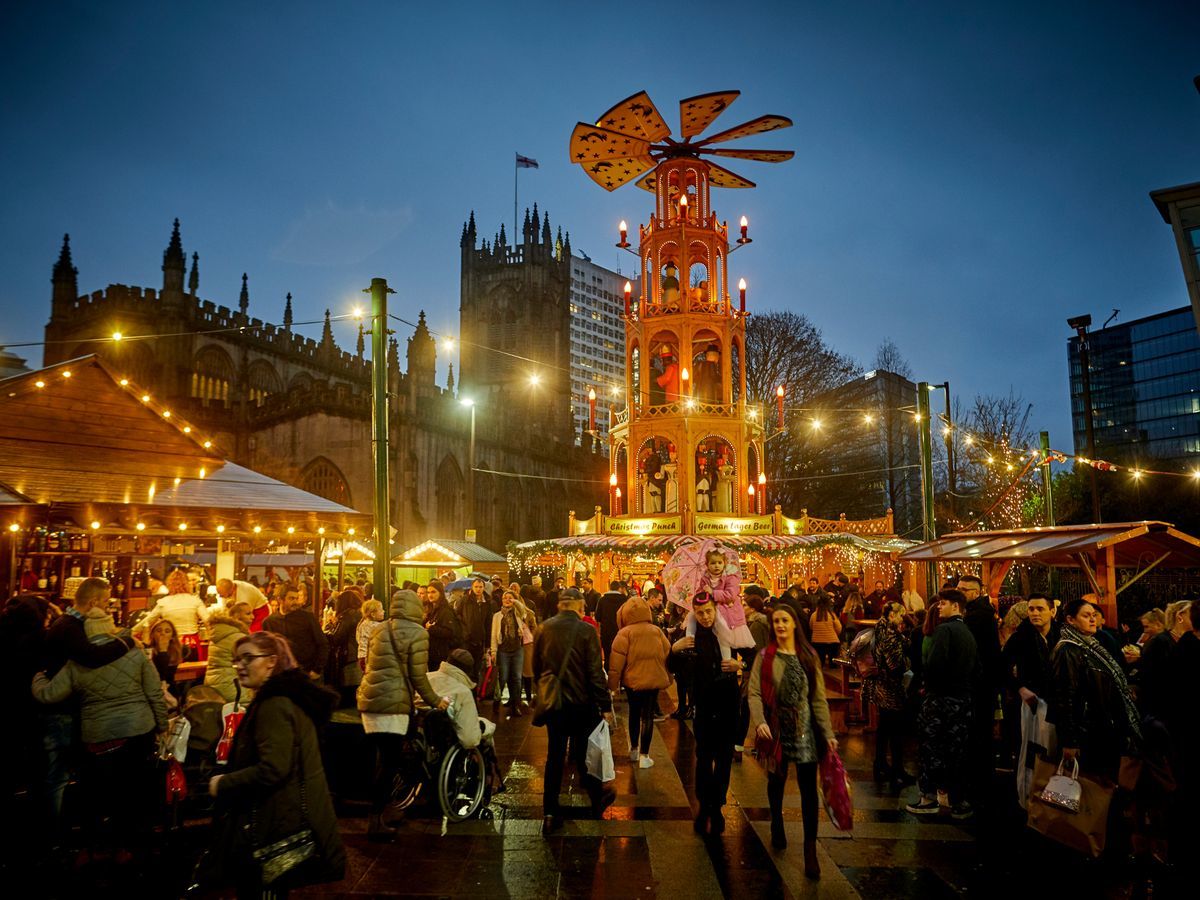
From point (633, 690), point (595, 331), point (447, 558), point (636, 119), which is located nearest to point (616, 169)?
point (636, 119)

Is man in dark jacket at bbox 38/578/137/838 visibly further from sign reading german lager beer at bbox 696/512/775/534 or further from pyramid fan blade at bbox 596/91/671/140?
pyramid fan blade at bbox 596/91/671/140

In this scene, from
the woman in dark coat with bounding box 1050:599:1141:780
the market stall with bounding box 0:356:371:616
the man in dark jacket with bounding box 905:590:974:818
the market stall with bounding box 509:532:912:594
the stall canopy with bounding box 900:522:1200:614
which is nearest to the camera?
the woman in dark coat with bounding box 1050:599:1141:780

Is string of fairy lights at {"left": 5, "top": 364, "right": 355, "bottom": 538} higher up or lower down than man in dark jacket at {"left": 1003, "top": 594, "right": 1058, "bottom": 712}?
higher up

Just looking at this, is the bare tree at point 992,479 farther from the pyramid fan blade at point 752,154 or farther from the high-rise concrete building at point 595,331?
the high-rise concrete building at point 595,331

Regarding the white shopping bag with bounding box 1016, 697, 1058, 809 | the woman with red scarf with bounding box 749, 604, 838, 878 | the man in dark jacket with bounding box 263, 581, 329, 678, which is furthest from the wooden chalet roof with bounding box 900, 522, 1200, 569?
the man in dark jacket with bounding box 263, 581, 329, 678

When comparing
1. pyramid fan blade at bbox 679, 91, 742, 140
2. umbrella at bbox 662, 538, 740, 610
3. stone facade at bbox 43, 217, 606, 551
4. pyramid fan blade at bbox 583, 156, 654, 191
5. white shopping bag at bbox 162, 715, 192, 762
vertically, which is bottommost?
white shopping bag at bbox 162, 715, 192, 762

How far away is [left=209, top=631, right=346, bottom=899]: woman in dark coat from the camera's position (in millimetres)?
3410

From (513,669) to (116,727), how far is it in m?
6.14

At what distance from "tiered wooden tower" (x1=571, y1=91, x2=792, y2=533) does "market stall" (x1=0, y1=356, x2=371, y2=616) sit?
35.9 feet

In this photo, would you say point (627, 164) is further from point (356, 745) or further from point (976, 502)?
point (976, 502)

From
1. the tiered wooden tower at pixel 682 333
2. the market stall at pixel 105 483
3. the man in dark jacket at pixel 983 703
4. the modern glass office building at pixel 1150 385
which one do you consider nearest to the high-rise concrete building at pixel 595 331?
the modern glass office building at pixel 1150 385

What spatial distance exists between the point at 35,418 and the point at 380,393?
5.07 meters

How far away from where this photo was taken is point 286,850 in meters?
3.46

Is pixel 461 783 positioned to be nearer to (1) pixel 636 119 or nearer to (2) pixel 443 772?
(2) pixel 443 772
